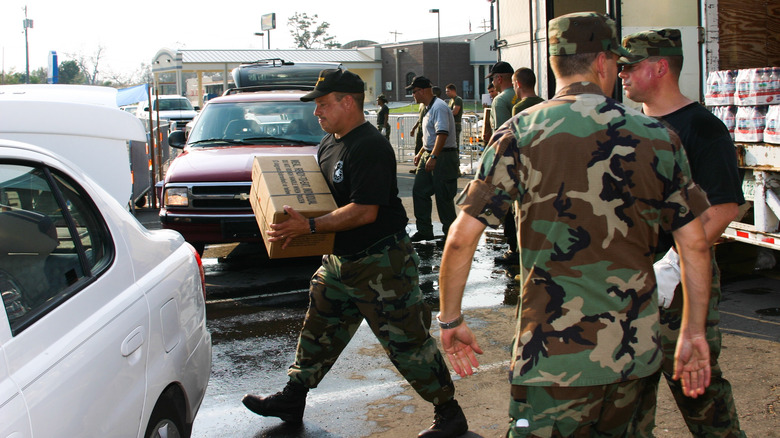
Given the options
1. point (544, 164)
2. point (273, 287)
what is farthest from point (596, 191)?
point (273, 287)

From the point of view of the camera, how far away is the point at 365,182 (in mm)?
3842

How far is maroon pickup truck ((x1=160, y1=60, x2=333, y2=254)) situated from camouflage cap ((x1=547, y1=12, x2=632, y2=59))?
4447mm

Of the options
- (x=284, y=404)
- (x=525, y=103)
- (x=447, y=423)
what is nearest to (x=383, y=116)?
(x=525, y=103)

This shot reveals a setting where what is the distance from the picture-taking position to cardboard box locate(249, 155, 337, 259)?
3.84 m

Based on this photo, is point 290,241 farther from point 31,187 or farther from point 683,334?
point 683,334

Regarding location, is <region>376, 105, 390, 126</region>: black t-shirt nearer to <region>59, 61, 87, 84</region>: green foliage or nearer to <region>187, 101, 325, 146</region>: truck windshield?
<region>187, 101, 325, 146</region>: truck windshield

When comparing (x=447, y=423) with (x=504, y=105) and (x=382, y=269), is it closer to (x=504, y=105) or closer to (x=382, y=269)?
(x=382, y=269)

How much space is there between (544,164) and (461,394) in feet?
8.20

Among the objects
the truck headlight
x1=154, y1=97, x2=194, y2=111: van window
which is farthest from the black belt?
x1=154, y1=97, x2=194, y2=111: van window

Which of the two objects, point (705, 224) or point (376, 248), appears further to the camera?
point (376, 248)

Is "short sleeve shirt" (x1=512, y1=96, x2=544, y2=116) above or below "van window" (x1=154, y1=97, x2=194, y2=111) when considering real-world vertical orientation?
below

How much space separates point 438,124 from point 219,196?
2801 millimetres

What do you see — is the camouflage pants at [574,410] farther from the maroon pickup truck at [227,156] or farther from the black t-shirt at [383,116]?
the black t-shirt at [383,116]

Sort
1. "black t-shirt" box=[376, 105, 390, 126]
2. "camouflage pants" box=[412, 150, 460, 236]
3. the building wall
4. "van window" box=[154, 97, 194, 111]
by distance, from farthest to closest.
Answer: the building wall → "van window" box=[154, 97, 194, 111] → "black t-shirt" box=[376, 105, 390, 126] → "camouflage pants" box=[412, 150, 460, 236]
